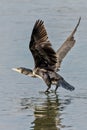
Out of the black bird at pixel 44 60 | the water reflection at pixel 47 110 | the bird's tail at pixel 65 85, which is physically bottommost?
the water reflection at pixel 47 110

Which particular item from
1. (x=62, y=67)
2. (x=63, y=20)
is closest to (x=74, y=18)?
(x=63, y=20)

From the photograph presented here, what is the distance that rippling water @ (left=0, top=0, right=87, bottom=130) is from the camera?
448 inches

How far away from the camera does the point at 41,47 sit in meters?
13.7

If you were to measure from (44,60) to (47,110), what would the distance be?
6.48ft

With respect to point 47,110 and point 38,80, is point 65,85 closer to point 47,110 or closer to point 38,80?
point 38,80

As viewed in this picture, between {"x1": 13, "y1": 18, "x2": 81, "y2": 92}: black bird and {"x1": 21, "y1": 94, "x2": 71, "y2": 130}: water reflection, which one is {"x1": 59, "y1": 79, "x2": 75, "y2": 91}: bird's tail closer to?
{"x1": 13, "y1": 18, "x2": 81, "y2": 92}: black bird

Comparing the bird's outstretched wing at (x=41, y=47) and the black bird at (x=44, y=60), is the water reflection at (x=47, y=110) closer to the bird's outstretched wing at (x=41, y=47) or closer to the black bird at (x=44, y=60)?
the black bird at (x=44, y=60)

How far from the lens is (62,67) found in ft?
50.1

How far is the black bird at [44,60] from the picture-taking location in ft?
44.2

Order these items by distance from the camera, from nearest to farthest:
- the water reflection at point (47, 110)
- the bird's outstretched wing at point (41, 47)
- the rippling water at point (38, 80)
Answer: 1. the water reflection at point (47, 110)
2. the rippling water at point (38, 80)
3. the bird's outstretched wing at point (41, 47)

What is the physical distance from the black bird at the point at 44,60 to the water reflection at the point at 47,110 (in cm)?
48

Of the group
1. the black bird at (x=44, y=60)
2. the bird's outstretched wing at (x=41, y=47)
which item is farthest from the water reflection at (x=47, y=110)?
the bird's outstretched wing at (x=41, y=47)

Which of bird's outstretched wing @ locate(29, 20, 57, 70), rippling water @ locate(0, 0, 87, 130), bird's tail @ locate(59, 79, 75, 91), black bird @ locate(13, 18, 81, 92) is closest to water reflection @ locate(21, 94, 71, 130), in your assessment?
rippling water @ locate(0, 0, 87, 130)

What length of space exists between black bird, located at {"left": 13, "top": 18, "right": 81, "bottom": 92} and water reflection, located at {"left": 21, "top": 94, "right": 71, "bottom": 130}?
481 mm
